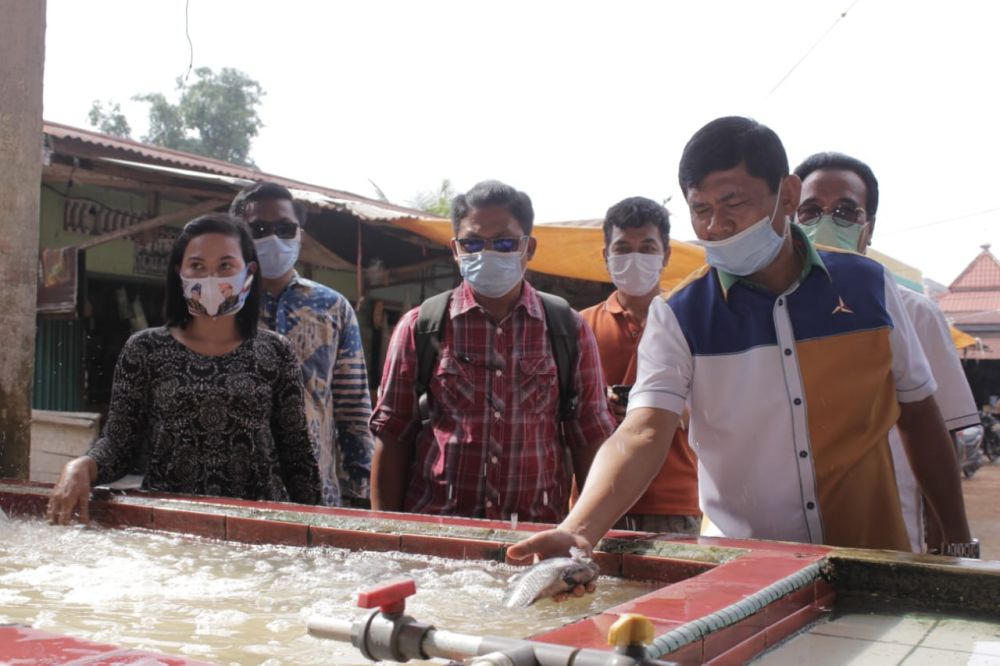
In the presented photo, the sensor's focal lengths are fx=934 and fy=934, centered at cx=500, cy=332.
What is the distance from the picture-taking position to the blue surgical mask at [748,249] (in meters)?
2.29

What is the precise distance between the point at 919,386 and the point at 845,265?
0.34m

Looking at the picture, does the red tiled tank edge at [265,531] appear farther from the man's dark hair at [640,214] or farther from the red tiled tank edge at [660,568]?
the man's dark hair at [640,214]

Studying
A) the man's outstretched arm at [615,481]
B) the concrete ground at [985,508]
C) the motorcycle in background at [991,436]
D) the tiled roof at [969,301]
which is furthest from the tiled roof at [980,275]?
the man's outstretched arm at [615,481]

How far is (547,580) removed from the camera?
5.41ft

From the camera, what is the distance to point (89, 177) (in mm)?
7398

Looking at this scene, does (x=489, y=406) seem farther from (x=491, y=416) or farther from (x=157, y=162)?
(x=157, y=162)

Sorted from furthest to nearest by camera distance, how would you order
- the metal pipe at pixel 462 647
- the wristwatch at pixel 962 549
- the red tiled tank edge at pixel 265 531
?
the red tiled tank edge at pixel 265 531
the wristwatch at pixel 962 549
the metal pipe at pixel 462 647

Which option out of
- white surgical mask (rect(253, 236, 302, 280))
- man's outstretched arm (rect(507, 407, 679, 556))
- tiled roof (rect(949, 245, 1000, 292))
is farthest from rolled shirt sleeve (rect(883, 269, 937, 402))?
tiled roof (rect(949, 245, 1000, 292))

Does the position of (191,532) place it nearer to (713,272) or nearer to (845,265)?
(713,272)

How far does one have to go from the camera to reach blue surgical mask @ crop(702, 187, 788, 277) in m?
2.29

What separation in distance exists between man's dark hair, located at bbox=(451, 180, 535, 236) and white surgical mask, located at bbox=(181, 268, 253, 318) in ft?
2.81

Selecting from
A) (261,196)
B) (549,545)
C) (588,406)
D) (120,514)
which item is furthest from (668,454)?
(261,196)

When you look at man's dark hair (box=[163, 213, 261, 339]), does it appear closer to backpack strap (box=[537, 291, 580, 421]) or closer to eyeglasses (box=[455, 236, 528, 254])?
eyeglasses (box=[455, 236, 528, 254])

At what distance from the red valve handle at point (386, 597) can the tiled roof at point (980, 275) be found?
33714 millimetres
